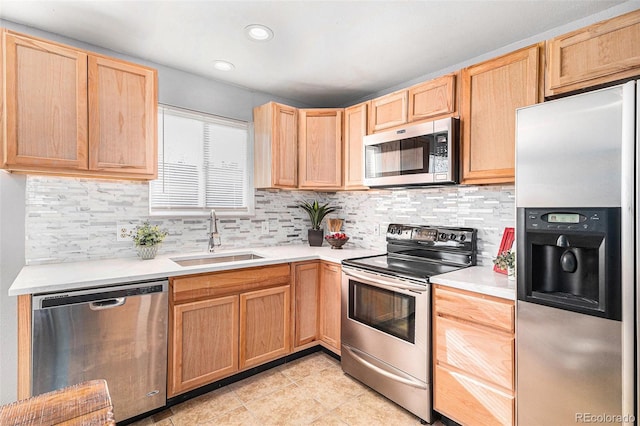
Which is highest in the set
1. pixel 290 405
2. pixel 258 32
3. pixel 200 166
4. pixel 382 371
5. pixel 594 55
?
pixel 258 32

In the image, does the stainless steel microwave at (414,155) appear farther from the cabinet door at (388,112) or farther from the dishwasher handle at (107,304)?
the dishwasher handle at (107,304)

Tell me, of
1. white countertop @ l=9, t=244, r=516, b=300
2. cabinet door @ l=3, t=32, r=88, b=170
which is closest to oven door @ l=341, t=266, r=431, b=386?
white countertop @ l=9, t=244, r=516, b=300

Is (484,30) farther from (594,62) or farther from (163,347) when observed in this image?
(163,347)

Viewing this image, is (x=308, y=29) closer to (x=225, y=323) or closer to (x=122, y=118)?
(x=122, y=118)

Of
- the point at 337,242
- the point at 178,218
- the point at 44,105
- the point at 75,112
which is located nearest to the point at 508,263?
the point at 337,242

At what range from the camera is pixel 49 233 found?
7.00 ft

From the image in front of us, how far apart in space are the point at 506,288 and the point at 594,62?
121 cm

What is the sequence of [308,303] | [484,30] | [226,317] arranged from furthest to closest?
[308,303]
[226,317]
[484,30]

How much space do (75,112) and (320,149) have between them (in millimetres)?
1904

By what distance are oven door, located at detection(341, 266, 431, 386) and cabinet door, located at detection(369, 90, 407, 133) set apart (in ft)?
4.01

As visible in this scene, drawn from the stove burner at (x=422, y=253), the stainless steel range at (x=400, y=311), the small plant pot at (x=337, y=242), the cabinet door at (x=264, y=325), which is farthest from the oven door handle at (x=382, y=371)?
the small plant pot at (x=337, y=242)

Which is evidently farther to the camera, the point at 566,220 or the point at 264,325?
the point at 264,325

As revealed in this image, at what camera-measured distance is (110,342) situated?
1.82 meters

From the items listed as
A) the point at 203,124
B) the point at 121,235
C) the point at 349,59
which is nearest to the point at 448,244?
the point at 349,59
